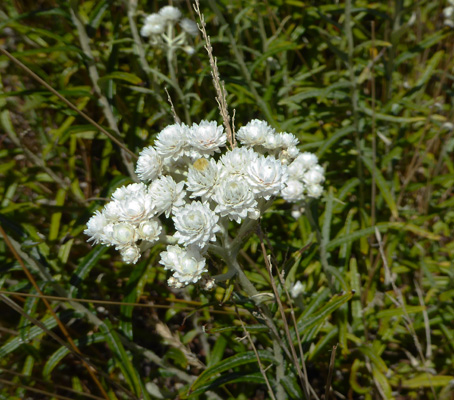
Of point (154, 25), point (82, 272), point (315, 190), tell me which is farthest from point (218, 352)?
point (154, 25)

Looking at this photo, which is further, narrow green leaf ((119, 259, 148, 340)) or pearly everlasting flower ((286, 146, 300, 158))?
narrow green leaf ((119, 259, 148, 340))

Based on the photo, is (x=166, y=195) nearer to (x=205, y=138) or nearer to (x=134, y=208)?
(x=134, y=208)

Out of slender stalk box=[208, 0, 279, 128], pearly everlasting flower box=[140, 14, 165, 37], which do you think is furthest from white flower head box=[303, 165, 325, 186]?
pearly everlasting flower box=[140, 14, 165, 37]

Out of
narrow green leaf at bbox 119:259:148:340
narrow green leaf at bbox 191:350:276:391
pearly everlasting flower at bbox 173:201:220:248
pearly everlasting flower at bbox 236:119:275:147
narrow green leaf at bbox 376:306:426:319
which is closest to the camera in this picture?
pearly everlasting flower at bbox 173:201:220:248

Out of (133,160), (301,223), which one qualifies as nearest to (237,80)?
(133,160)

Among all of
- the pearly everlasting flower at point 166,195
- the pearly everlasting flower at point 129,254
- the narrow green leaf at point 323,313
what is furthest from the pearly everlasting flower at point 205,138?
the narrow green leaf at point 323,313

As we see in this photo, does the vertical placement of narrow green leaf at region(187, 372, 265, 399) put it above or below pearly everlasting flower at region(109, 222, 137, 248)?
below

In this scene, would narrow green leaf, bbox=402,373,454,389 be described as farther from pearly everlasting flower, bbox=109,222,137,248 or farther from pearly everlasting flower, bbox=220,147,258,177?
pearly everlasting flower, bbox=109,222,137,248
